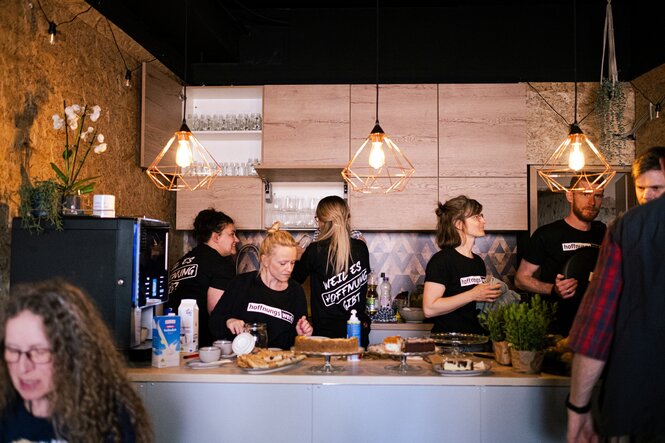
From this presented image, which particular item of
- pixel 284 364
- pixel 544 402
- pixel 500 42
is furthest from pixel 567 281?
pixel 500 42

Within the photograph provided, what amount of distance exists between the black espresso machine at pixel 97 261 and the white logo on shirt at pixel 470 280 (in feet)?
5.28

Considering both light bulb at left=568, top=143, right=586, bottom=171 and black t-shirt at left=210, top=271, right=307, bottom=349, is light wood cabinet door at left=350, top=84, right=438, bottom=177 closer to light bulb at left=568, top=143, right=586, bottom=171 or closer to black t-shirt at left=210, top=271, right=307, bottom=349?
light bulb at left=568, top=143, right=586, bottom=171

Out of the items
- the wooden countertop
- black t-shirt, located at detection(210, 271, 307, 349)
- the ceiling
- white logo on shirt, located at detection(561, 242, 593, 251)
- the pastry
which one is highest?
the ceiling

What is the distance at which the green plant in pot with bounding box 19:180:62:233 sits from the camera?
2771mm

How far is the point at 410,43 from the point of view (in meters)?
5.29

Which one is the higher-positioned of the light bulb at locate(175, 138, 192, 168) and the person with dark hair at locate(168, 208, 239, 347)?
the light bulb at locate(175, 138, 192, 168)

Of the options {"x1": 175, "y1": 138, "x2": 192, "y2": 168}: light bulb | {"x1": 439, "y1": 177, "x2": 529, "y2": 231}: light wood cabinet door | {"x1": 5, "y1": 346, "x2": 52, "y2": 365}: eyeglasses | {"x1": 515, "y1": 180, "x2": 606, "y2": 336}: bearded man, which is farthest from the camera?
{"x1": 439, "y1": 177, "x2": 529, "y2": 231}: light wood cabinet door

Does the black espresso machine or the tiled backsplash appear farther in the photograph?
the tiled backsplash

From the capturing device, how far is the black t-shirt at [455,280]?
332 cm

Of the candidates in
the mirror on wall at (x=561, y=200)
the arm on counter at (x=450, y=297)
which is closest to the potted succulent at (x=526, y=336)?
the arm on counter at (x=450, y=297)

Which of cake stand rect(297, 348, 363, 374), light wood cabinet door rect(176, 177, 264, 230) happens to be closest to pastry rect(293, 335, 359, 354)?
cake stand rect(297, 348, 363, 374)

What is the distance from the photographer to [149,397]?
103 inches

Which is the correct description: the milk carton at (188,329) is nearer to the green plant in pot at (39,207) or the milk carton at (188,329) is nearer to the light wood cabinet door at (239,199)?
the green plant in pot at (39,207)

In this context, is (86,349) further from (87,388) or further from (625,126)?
(625,126)
